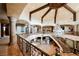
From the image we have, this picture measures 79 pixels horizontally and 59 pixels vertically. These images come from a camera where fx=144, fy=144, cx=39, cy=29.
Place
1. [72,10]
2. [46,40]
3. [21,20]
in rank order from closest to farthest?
[72,10] < [46,40] < [21,20]

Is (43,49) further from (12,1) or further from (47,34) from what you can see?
(12,1)

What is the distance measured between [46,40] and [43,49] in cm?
19

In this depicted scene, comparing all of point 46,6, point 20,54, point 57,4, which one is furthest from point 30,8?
point 20,54

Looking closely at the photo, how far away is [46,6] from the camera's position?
2361 mm

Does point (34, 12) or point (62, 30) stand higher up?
point (34, 12)

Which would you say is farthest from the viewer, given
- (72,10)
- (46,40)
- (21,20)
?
(21,20)

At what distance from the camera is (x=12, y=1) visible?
2.37 m

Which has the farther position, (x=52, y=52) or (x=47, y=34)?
(x=47, y=34)

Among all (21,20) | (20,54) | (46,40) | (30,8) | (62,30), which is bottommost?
(20,54)

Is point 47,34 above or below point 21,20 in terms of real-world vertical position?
below

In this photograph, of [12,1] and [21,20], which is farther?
[21,20]

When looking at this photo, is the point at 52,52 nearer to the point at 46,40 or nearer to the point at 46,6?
the point at 46,40

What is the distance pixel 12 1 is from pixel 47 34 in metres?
0.80

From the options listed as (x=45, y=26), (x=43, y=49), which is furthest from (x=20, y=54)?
(x=45, y=26)
